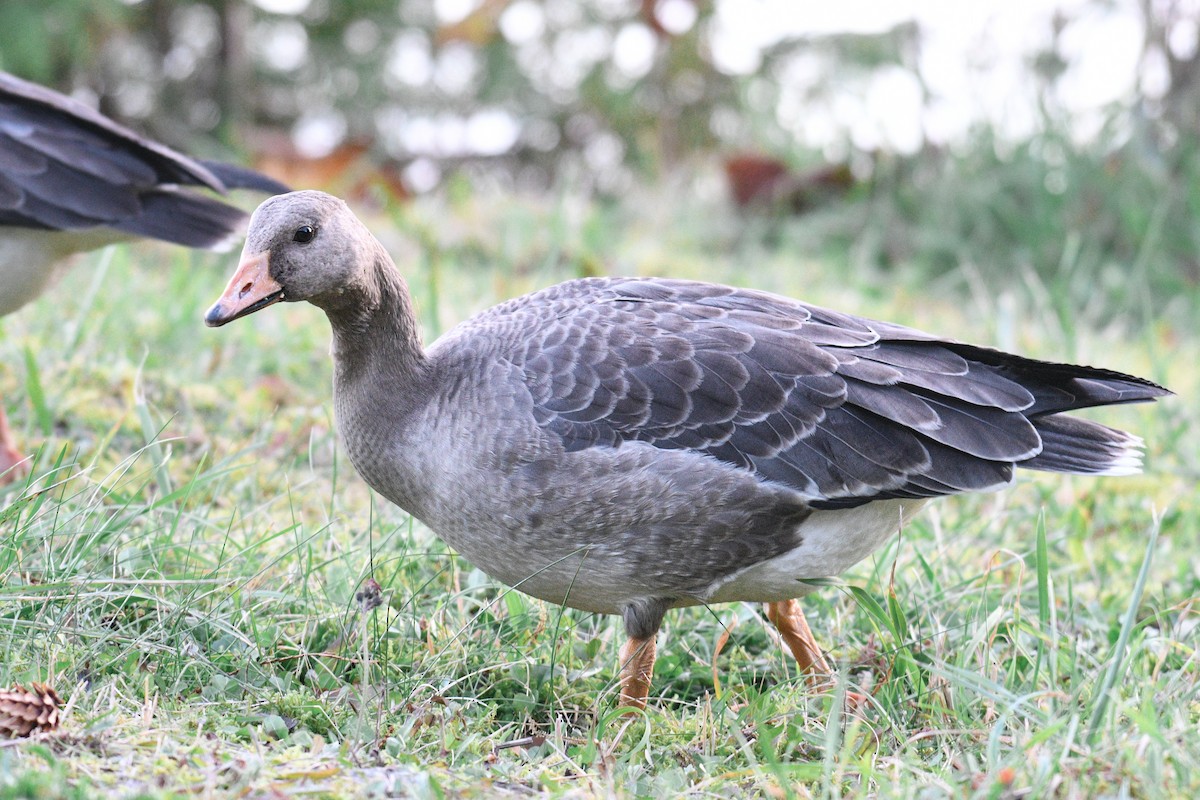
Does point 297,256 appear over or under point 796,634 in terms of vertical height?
over

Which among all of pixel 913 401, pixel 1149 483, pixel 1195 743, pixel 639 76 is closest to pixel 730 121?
pixel 639 76

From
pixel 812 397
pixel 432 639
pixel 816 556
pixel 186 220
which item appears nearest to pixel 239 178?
pixel 186 220

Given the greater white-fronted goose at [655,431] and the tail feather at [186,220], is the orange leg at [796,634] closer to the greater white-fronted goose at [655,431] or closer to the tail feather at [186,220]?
the greater white-fronted goose at [655,431]

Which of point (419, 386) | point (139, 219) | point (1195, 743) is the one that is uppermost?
point (139, 219)

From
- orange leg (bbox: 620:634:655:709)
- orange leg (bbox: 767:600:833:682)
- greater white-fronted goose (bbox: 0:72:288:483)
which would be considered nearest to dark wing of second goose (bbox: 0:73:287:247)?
greater white-fronted goose (bbox: 0:72:288:483)

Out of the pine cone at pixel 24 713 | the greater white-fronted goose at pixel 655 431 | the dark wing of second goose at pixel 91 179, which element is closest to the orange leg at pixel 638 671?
the greater white-fronted goose at pixel 655 431

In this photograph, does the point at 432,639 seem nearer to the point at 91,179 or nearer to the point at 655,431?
the point at 655,431

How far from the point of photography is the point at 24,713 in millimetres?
2744

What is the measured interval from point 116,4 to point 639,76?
395 centimetres

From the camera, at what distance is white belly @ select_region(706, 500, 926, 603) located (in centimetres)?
348

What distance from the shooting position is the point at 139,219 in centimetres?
471

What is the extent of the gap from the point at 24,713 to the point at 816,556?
206 centimetres

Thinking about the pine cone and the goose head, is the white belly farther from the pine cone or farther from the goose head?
the pine cone

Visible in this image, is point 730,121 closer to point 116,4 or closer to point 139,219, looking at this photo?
point 116,4
